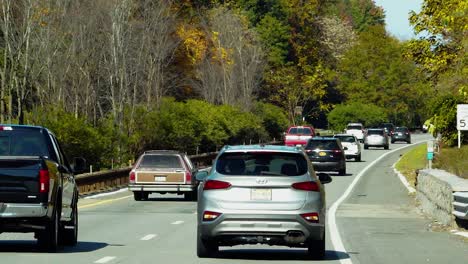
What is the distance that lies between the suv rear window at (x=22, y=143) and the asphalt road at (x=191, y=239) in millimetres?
1507

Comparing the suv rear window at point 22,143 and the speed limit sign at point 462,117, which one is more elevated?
the speed limit sign at point 462,117

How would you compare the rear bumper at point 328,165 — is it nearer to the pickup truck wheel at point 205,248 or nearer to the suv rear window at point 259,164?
the pickup truck wheel at point 205,248

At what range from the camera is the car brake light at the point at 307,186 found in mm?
15656

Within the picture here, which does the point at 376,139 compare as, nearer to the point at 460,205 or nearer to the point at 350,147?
the point at 350,147

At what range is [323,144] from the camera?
172 ft

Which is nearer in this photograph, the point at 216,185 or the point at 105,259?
the point at 216,185

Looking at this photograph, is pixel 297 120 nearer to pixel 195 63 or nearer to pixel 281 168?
pixel 195 63

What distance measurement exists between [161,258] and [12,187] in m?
2.37

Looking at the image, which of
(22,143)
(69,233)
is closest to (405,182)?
(69,233)

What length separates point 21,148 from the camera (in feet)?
58.1

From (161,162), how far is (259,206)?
786 inches

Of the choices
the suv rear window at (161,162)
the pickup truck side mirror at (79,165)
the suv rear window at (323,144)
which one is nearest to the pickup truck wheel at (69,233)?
the pickup truck side mirror at (79,165)

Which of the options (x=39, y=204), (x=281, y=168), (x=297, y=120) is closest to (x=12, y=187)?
(x=39, y=204)

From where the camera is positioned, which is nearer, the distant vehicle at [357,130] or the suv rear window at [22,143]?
the suv rear window at [22,143]
